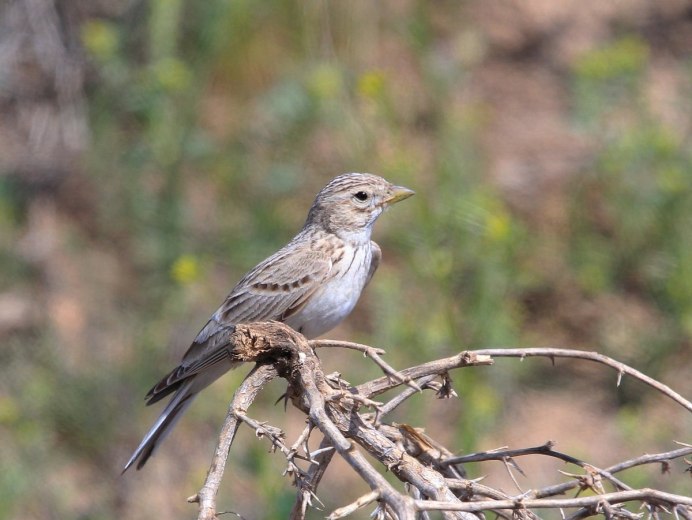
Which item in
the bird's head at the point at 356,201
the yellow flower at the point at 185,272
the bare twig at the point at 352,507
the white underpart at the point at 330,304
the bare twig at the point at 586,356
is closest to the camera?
the bare twig at the point at 352,507

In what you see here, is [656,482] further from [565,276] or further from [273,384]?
A: [273,384]

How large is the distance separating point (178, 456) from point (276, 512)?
3034mm

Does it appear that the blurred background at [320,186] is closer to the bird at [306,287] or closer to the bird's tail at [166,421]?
the bird at [306,287]

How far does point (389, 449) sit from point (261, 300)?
231 cm

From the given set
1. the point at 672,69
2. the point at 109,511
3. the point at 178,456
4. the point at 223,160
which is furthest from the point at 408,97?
the point at 109,511

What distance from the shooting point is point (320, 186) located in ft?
29.1

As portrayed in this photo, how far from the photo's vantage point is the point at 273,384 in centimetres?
808

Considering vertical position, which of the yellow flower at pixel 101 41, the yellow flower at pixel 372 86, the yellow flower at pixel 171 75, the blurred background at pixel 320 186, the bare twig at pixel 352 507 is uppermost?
the yellow flower at pixel 101 41

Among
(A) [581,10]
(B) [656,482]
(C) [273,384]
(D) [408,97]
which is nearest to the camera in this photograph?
(B) [656,482]

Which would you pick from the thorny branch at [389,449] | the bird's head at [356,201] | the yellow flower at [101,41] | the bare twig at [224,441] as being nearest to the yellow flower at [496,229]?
the bird's head at [356,201]

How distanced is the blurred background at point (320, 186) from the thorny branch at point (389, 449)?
3373 mm

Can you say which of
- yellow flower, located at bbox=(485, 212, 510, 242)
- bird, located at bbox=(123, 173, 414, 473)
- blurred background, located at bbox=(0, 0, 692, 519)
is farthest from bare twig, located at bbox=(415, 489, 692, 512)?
yellow flower, located at bbox=(485, 212, 510, 242)

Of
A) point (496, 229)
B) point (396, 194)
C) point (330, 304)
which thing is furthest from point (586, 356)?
point (496, 229)

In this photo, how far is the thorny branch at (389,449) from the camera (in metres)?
2.54
